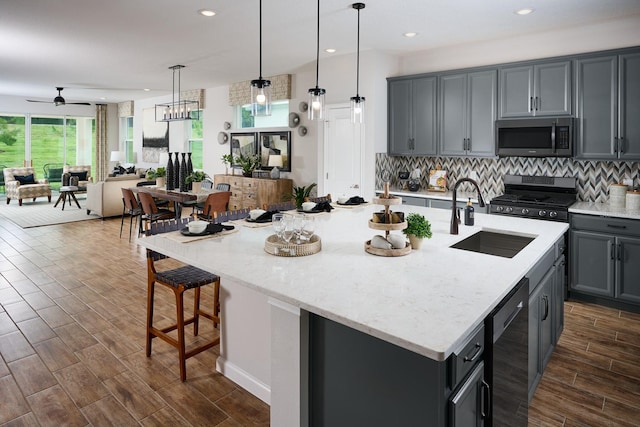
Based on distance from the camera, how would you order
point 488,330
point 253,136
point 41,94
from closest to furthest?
point 488,330, point 253,136, point 41,94

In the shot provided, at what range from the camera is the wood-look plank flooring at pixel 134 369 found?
239cm

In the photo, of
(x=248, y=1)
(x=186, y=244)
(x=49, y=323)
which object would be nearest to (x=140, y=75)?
(x=248, y=1)

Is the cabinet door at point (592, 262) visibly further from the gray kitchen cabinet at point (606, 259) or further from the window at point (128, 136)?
the window at point (128, 136)

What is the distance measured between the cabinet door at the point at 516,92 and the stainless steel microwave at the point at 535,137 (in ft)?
0.35

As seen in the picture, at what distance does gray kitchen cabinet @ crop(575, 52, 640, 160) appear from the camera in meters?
3.96

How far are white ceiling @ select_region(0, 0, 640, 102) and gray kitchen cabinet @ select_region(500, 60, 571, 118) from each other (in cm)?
44

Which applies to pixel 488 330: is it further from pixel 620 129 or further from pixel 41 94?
pixel 41 94

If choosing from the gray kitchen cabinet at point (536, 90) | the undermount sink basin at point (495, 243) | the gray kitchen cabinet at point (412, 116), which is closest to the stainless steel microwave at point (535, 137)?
the gray kitchen cabinet at point (536, 90)

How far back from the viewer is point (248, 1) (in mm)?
3791

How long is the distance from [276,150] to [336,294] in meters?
→ 6.45

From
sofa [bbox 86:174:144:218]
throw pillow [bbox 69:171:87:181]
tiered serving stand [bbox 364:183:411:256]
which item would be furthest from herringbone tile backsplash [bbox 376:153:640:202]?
throw pillow [bbox 69:171:87:181]

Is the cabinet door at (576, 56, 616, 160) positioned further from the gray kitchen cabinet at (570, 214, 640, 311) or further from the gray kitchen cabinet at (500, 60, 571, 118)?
the gray kitchen cabinet at (570, 214, 640, 311)

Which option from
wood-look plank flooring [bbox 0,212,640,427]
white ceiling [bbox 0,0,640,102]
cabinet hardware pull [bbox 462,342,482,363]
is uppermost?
white ceiling [bbox 0,0,640,102]

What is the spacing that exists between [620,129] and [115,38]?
5583 mm
